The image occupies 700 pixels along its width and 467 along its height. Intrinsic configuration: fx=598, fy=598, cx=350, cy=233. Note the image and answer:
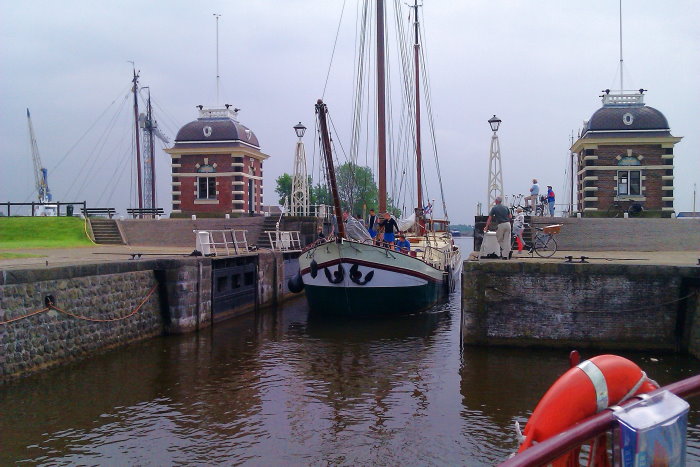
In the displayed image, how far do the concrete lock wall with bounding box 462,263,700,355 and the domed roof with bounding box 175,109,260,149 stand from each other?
2568 centimetres

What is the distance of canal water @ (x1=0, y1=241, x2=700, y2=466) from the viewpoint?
842 centimetres

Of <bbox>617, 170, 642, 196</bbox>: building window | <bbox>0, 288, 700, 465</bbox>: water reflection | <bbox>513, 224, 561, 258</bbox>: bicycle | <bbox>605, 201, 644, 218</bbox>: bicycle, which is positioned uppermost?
<bbox>617, 170, 642, 196</bbox>: building window

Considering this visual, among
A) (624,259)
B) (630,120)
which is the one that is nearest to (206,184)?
(630,120)

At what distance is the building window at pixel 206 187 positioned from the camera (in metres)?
37.2

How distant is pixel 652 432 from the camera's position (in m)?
3.03

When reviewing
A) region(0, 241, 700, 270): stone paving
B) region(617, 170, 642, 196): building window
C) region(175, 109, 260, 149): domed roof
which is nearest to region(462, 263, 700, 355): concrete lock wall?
region(0, 241, 700, 270): stone paving

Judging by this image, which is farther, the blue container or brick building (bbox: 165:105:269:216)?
brick building (bbox: 165:105:269:216)

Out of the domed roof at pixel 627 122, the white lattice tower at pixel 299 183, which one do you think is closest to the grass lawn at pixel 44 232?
the white lattice tower at pixel 299 183

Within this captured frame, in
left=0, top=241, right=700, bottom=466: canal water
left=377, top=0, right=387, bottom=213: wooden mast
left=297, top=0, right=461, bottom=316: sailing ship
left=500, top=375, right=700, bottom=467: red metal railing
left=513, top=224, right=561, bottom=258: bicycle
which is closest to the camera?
left=500, top=375, right=700, bottom=467: red metal railing

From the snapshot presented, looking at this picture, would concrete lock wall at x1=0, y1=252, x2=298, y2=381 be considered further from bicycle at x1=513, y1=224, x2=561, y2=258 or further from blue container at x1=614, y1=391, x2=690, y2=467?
blue container at x1=614, y1=391, x2=690, y2=467

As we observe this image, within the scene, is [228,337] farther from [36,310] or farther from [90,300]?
[36,310]

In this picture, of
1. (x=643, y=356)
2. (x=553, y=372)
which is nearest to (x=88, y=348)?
(x=553, y=372)

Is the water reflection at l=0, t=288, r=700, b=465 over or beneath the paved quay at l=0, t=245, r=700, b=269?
beneath

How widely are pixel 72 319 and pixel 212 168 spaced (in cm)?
2438
